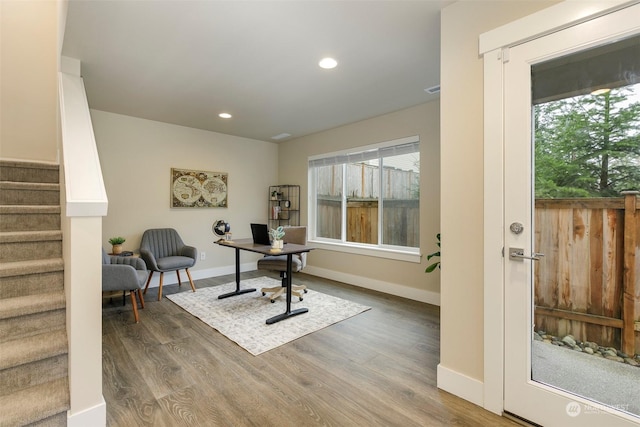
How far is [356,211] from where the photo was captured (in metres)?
4.61

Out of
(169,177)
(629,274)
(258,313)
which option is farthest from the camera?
(169,177)

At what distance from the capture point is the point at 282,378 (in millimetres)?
1979

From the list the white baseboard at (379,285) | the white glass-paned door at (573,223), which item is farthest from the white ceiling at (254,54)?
the white baseboard at (379,285)

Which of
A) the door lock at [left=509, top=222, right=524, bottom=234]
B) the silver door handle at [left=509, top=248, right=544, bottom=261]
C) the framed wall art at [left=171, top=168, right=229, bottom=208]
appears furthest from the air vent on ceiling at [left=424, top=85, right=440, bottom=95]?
the framed wall art at [left=171, top=168, right=229, bottom=208]

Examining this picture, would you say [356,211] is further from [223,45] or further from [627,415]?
[627,415]

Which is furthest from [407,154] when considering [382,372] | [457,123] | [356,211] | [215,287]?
[215,287]

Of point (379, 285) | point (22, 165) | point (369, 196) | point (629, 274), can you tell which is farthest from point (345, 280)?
point (22, 165)

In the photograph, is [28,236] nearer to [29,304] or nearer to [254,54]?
[29,304]

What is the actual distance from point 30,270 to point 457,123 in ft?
9.20

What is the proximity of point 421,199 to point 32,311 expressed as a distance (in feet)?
11.8

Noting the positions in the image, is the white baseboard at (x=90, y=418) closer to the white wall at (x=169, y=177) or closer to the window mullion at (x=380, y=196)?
the white wall at (x=169, y=177)

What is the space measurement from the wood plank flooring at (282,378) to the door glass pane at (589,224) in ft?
1.73

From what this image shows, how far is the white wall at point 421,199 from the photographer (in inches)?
138

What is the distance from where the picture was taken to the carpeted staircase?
4.58 ft
